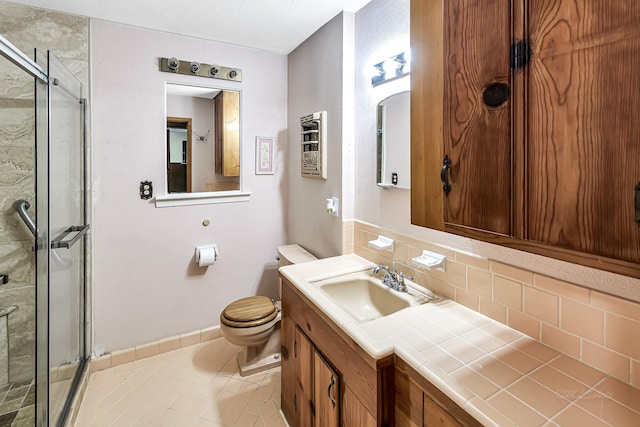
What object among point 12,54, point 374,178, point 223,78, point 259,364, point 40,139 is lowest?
point 259,364

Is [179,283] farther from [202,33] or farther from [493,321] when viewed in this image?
[493,321]

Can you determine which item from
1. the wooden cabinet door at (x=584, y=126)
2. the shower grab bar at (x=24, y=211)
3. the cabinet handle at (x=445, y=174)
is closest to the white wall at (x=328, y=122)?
the cabinet handle at (x=445, y=174)

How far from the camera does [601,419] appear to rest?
0.74m

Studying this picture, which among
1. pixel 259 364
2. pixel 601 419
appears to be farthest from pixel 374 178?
pixel 259 364

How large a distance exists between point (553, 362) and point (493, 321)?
25 centimetres

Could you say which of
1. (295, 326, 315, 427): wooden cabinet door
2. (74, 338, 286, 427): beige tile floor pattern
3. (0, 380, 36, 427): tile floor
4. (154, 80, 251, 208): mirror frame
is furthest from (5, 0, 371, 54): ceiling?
(74, 338, 286, 427): beige tile floor pattern

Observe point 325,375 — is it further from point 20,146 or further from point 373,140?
point 20,146

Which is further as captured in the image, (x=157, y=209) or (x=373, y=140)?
(x=157, y=209)

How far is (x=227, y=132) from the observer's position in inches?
99.0

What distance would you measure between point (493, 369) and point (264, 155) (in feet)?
7.21

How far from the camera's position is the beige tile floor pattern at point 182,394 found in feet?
5.96

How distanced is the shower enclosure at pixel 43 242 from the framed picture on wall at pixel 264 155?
3.81 feet

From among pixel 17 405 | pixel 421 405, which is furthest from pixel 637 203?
pixel 17 405

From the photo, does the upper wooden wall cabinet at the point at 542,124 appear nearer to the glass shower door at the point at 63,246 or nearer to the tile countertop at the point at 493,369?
the tile countertop at the point at 493,369
